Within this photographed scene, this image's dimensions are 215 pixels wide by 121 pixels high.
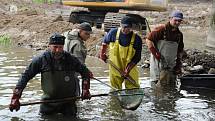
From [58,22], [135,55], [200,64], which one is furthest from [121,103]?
[58,22]

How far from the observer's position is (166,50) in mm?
10289

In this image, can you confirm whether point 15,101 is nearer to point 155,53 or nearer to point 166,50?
point 155,53

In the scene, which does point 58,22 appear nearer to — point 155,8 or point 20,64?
point 155,8

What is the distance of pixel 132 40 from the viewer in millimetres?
9211

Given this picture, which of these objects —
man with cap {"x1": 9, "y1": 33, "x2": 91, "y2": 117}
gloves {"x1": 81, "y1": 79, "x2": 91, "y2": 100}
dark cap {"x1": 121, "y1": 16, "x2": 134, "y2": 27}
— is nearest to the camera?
man with cap {"x1": 9, "y1": 33, "x2": 91, "y2": 117}

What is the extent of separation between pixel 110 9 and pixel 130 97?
12.3m

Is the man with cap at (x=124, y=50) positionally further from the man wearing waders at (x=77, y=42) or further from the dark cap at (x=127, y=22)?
the man wearing waders at (x=77, y=42)

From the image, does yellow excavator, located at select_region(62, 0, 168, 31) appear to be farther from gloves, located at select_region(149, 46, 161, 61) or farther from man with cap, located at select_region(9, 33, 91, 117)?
man with cap, located at select_region(9, 33, 91, 117)

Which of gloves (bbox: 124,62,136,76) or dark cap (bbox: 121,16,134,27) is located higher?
dark cap (bbox: 121,16,134,27)

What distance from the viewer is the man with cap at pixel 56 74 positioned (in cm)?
766

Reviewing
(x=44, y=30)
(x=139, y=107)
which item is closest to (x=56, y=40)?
(x=139, y=107)

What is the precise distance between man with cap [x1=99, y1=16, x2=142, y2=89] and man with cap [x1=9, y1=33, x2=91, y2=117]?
1373mm

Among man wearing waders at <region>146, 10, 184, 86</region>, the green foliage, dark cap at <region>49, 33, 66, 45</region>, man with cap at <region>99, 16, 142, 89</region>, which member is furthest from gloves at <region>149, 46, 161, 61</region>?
the green foliage

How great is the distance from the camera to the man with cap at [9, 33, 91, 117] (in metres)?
7.66
